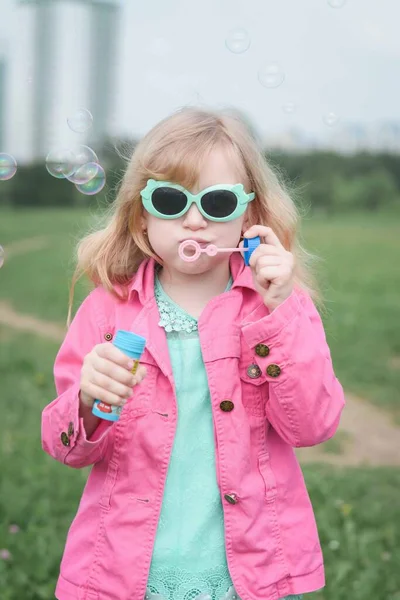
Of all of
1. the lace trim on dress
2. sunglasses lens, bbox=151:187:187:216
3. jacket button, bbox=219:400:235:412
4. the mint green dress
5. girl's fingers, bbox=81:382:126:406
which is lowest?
the mint green dress

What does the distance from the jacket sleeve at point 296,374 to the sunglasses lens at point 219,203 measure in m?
0.23

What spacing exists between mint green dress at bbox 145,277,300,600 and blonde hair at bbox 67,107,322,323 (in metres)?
0.30

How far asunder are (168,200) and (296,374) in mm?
455

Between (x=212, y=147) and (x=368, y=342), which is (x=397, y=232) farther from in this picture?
(x=212, y=147)

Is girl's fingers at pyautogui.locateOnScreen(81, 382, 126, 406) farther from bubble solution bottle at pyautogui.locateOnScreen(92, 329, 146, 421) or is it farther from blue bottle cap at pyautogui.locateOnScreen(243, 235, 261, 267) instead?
blue bottle cap at pyautogui.locateOnScreen(243, 235, 261, 267)

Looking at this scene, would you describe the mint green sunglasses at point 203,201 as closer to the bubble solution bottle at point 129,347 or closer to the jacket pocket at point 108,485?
the bubble solution bottle at point 129,347

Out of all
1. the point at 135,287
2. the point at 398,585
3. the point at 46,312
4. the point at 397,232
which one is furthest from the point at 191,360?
the point at 397,232

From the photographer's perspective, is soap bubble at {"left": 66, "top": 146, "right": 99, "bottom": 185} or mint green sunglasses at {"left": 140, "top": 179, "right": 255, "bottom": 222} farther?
soap bubble at {"left": 66, "top": 146, "right": 99, "bottom": 185}

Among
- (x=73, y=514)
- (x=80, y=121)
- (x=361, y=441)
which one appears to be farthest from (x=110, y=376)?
(x=361, y=441)

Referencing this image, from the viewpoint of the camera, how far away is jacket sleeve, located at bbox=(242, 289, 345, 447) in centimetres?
176

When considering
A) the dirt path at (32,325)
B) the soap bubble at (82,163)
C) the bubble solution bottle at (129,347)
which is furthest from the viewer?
the dirt path at (32,325)

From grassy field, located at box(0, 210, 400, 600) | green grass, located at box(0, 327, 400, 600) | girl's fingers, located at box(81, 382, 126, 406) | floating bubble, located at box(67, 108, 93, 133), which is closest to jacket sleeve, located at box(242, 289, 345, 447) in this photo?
girl's fingers, located at box(81, 382, 126, 406)

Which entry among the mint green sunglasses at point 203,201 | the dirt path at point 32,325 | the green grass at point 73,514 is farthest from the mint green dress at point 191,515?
the dirt path at point 32,325

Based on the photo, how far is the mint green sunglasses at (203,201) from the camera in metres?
1.80
